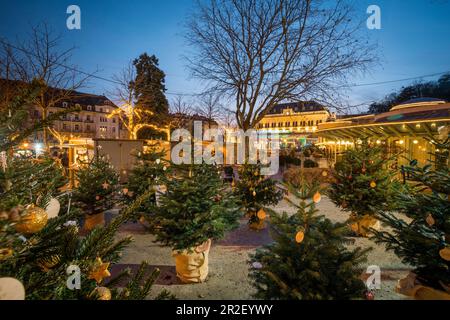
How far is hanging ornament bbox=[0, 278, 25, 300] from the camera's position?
79 centimetres

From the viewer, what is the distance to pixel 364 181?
6066 mm

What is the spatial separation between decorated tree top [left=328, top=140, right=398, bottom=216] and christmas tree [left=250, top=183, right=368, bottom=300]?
4.43 m

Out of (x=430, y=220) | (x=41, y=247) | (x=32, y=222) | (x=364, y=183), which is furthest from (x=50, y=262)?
(x=364, y=183)

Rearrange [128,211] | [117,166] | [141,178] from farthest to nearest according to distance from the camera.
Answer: [117,166]
[141,178]
[128,211]

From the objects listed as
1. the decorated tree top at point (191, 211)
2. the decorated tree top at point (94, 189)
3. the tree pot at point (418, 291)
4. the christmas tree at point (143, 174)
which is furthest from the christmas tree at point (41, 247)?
the decorated tree top at point (94, 189)

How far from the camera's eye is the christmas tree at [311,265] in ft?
6.46

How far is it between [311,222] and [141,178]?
5924 mm

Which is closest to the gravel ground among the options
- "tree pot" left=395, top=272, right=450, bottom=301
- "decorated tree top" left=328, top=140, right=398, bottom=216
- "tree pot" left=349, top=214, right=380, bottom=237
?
"tree pot" left=349, top=214, right=380, bottom=237

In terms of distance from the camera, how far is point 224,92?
10.2m

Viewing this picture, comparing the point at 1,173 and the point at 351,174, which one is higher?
the point at 1,173

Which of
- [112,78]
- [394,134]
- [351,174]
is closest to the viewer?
[351,174]
